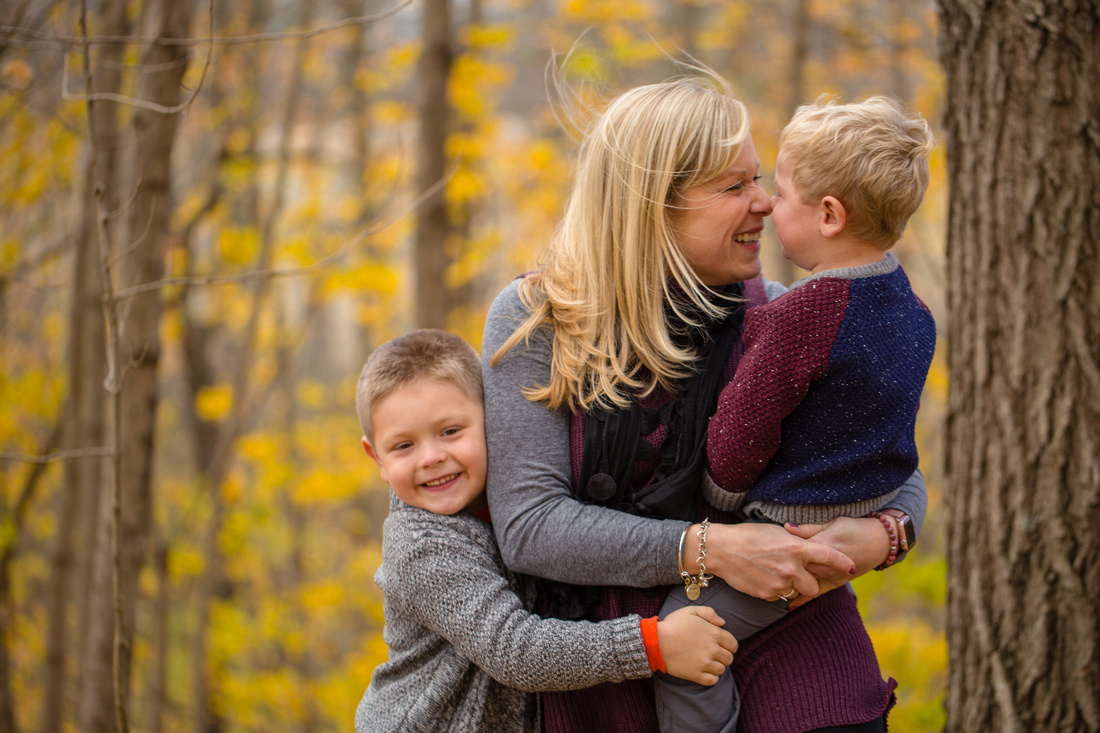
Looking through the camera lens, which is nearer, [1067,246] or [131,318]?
[1067,246]

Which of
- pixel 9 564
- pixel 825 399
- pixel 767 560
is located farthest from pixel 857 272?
pixel 9 564

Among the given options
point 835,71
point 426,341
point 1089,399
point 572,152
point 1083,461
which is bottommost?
point 1083,461

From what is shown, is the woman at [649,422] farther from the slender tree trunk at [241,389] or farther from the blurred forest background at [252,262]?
the slender tree trunk at [241,389]

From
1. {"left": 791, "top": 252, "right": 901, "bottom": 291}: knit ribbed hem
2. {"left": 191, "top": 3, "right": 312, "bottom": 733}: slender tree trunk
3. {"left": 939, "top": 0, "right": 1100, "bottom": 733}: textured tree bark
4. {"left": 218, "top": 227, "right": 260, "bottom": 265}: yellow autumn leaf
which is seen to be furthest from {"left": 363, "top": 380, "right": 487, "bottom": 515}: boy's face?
{"left": 218, "top": 227, "right": 260, "bottom": 265}: yellow autumn leaf

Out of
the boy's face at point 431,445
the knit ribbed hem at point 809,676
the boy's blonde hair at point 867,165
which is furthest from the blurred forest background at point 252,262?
the knit ribbed hem at point 809,676

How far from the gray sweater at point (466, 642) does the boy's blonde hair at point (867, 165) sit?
0.88 metres

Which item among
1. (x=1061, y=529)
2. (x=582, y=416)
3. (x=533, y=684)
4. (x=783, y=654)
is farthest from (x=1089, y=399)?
(x=533, y=684)

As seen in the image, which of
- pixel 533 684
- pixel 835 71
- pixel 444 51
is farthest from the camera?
pixel 835 71

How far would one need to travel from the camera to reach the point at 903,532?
1.51 meters

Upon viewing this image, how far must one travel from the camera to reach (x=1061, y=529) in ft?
6.73

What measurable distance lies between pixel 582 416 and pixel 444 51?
2.79 metres

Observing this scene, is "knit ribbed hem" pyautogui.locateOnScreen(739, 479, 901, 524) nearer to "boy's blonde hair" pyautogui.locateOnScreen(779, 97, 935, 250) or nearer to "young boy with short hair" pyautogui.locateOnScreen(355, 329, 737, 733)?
"young boy with short hair" pyautogui.locateOnScreen(355, 329, 737, 733)

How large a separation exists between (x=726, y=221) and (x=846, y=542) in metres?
0.68

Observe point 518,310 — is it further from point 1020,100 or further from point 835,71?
point 835,71
